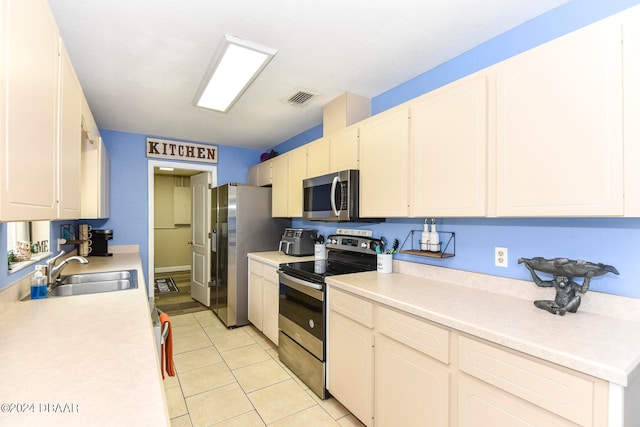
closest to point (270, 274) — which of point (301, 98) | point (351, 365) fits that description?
point (351, 365)

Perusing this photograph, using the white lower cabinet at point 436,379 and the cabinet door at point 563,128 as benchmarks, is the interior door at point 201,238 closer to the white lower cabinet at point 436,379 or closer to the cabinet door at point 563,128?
the white lower cabinet at point 436,379

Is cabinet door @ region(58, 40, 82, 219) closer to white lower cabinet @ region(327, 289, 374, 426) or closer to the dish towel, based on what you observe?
the dish towel

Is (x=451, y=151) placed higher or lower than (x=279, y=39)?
lower

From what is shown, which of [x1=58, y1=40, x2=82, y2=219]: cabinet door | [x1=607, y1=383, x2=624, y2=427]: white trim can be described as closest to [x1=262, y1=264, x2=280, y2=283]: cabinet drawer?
[x1=58, y1=40, x2=82, y2=219]: cabinet door

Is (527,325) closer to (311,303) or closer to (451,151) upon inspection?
(451,151)

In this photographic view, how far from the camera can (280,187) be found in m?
3.60

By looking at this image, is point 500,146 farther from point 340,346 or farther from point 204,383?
point 204,383

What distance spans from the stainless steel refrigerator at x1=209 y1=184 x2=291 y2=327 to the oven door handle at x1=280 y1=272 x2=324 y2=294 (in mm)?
1067

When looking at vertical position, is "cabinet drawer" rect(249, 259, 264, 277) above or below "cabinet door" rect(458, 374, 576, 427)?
above

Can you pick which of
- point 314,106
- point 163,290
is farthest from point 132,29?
point 163,290

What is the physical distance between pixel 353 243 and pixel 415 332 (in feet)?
4.30

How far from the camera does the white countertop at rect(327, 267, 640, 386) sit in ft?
3.23

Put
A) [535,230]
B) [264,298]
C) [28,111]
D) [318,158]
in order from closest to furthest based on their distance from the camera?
[28,111]
[535,230]
[318,158]
[264,298]

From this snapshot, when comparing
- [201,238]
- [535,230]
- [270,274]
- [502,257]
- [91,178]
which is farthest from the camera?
[201,238]
